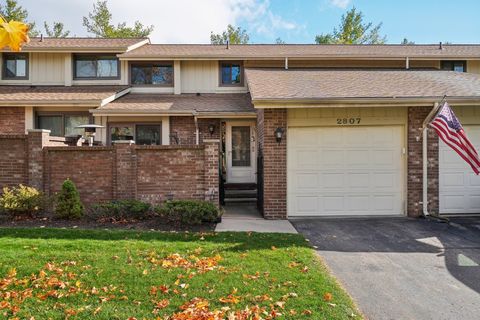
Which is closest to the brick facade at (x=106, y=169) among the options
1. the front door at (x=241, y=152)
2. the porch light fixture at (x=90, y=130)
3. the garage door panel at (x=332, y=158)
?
the porch light fixture at (x=90, y=130)

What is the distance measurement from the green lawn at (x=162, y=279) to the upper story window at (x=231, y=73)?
8.56 meters

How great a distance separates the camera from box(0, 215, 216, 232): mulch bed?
711 centimetres

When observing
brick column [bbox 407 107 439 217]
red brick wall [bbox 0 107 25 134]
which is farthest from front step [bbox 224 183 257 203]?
red brick wall [bbox 0 107 25 134]

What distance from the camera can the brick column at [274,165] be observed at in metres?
8.59

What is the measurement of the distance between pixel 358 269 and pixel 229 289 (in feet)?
6.94

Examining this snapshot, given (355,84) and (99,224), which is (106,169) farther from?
(355,84)

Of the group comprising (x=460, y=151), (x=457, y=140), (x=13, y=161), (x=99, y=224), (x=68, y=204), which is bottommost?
(x=99, y=224)

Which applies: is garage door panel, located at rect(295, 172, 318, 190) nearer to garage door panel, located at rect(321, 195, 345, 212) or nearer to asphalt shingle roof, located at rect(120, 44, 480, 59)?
garage door panel, located at rect(321, 195, 345, 212)

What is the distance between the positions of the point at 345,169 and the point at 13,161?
320 inches

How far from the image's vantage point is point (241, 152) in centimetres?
1227

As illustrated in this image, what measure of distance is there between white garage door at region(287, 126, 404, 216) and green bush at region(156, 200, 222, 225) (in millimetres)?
2223

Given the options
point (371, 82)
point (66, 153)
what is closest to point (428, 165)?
point (371, 82)

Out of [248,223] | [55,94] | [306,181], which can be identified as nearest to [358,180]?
[306,181]

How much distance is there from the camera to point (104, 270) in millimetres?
4617
